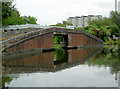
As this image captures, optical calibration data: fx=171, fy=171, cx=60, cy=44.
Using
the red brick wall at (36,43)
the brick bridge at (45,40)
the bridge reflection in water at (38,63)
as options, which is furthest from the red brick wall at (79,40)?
the bridge reflection in water at (38,63)

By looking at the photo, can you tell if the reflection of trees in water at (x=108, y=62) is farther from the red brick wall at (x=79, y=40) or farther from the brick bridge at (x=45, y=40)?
the red brick wall at (x=79, y=40)

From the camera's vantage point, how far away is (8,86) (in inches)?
398

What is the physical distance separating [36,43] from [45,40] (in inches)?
150

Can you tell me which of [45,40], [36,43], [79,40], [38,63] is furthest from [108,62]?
[79,40]

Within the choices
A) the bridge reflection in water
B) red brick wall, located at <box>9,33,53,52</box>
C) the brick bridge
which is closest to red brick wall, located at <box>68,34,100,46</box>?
the brick bridge

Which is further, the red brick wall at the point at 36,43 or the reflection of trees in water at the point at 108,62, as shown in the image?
the red brick wall at the point at 36,43

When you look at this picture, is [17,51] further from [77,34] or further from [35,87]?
A: [77,34]

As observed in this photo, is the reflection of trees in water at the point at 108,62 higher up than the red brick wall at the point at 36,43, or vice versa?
the red brick wall at the point at 36,43

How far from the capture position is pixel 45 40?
37.0 meters

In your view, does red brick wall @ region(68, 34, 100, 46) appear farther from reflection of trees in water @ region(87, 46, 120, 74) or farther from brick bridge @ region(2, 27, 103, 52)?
reflection of trees in water @ region(87, 46, 120, 74)

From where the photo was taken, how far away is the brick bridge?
27109 mm

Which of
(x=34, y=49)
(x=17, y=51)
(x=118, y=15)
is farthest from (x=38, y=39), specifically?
(x=118, y=15)

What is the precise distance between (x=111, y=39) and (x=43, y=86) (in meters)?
64.1

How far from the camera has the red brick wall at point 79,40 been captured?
152ft
